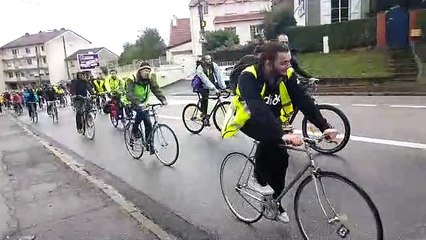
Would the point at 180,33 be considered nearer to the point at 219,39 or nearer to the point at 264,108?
the point at 219,39

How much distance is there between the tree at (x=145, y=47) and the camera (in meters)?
59.1

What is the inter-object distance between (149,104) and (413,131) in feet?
16.4

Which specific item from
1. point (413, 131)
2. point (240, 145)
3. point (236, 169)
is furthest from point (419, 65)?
point (236, 169)

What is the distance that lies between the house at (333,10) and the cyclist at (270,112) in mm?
25807

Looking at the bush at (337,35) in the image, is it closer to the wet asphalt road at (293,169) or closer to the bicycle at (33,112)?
the wet asphalt road at (293,169)

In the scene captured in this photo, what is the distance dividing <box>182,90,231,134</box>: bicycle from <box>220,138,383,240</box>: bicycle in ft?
16.7

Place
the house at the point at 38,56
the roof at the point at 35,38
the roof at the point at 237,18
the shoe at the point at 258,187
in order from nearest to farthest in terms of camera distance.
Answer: the shoe at the point at 258,187
the roof at the point at 237,18
the house at the point at 38,56
the roof at the point at 35,38

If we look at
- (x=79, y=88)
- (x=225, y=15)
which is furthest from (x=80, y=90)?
(x=225, y=15)

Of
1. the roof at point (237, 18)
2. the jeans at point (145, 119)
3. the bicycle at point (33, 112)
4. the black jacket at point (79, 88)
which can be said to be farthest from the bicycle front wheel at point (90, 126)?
the roof at point (237, 18)

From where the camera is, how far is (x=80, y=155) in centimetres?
959

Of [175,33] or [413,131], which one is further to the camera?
[175,33]

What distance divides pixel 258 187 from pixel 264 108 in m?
0.97

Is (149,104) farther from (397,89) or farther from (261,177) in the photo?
(397,89)

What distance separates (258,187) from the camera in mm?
4219
